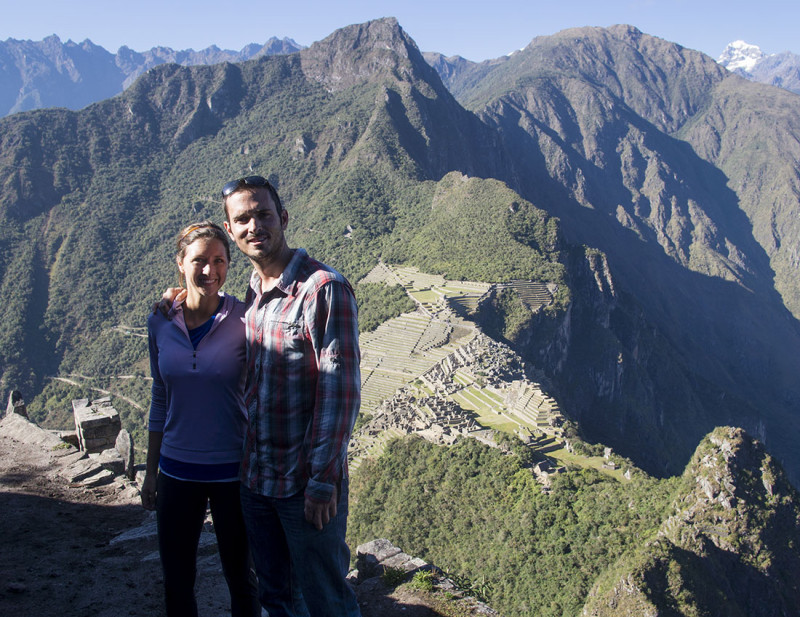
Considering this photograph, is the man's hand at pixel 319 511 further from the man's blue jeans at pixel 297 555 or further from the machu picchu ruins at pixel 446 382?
the machu picchu ruins at pixel 446 382

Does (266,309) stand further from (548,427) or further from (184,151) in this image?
(184,151)

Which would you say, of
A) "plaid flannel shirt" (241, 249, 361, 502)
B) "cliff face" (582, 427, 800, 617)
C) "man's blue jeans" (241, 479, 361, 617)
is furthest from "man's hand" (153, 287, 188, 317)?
"cliff face" (582, 427, 800, 617)

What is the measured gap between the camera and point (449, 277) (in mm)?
50656

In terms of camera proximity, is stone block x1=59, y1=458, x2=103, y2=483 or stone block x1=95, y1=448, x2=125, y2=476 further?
stone block x1=95, y1=448, x2=125, y2=476

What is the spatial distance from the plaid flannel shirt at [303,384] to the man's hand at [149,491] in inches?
49.2

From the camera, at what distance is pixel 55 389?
58.3 m

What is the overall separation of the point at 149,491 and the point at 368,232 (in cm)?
6351

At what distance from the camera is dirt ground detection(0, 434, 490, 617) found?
19.7 feet

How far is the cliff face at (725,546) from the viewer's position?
17297 millimetres

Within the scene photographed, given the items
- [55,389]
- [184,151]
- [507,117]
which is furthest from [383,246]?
[507,117]

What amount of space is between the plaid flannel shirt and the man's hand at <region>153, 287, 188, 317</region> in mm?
924

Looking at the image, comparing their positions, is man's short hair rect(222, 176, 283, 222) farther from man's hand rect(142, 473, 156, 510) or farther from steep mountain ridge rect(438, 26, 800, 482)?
steep mountain ridge rect(438, 26, 800, 482)

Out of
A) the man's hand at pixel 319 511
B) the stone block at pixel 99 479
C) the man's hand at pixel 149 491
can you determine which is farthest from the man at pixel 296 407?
the stone block at pixel 99 479

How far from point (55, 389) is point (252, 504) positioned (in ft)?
209
